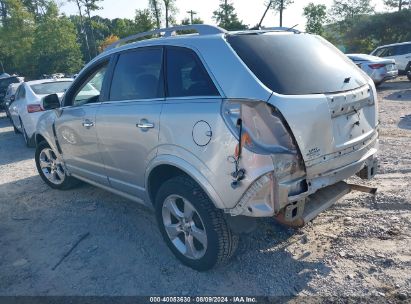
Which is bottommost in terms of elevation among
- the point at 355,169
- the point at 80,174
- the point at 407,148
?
the point at 407,148

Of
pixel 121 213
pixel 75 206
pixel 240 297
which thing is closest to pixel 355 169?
pixel 240 297

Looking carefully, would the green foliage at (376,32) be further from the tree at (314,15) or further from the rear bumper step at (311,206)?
the rear bumper step at (311,206)

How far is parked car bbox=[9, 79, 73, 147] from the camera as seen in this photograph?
26.0 feet

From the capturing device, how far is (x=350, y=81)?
3057mm

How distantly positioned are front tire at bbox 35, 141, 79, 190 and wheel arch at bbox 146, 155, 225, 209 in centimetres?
226

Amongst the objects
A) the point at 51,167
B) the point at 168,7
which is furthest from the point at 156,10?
the point at 51,167

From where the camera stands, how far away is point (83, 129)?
4.21 metres

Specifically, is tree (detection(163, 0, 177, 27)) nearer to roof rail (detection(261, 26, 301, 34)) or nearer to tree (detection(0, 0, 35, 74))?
tree (detection(0, 0, 35, 74))

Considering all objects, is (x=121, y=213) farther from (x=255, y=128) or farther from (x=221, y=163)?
(x=255, y=128)

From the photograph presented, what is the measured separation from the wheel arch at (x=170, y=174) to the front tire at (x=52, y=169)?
2264 mm

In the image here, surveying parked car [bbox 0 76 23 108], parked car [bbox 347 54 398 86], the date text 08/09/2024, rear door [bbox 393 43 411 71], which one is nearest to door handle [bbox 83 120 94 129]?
the date text 08/09/2024

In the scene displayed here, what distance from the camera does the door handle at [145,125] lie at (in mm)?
3195

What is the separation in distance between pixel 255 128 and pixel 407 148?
15.0ft

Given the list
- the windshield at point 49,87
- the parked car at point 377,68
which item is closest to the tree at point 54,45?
the windshield at point 49,87
